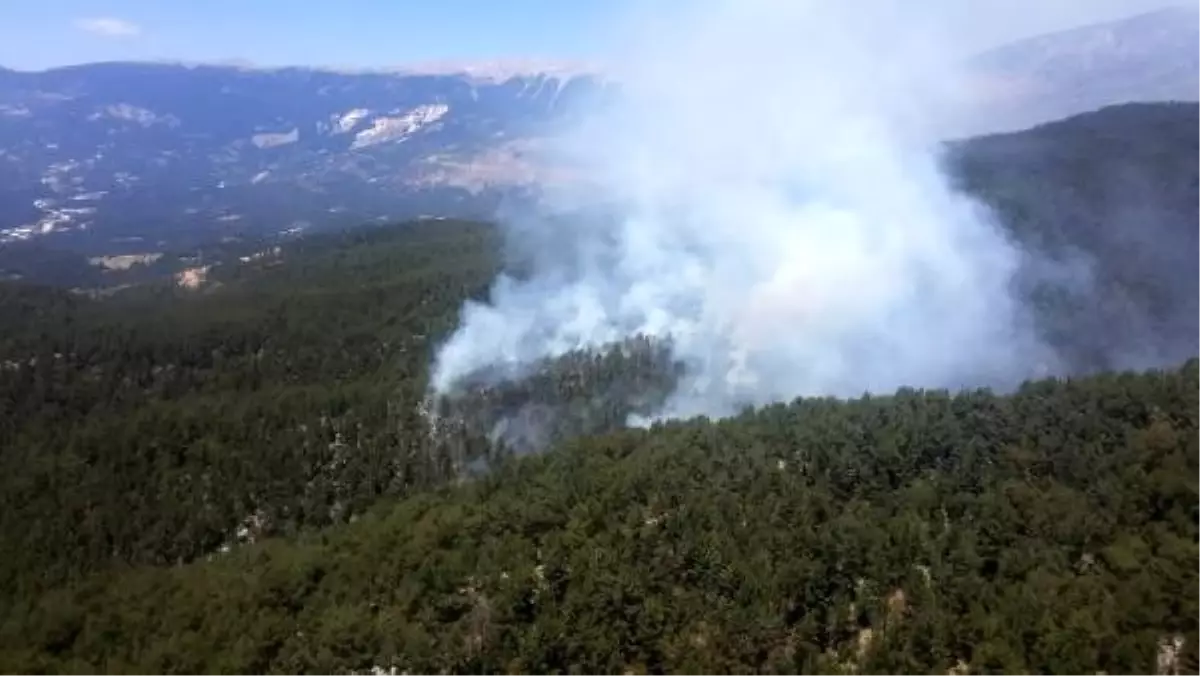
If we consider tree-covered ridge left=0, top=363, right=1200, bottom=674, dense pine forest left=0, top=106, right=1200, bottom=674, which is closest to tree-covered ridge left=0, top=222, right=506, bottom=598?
dense pine forest left=0, top=106, right=1200, bottom=674

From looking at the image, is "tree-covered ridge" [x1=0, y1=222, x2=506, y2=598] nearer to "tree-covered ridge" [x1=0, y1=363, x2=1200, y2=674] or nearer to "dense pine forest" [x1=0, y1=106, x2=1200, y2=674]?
"dense pine forest" [x1=0, y1=106, x2=1200, y2=674]

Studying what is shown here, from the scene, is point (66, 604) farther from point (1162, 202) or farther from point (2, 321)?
point (1162, 202)

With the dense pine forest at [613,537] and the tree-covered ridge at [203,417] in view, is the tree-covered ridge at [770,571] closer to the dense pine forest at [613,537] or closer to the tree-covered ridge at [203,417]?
the dense pine forest at [613,537]

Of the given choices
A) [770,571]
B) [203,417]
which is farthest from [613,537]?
[203,417]

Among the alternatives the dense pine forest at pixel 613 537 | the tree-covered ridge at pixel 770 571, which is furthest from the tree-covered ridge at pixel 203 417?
the tree-covered ridge at pixel 770 571

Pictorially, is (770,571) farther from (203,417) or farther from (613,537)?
(203,417)
